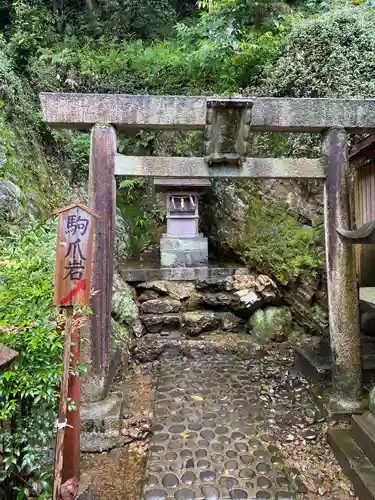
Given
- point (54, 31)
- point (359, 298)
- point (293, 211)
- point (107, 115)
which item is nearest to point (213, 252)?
point (293, 211)

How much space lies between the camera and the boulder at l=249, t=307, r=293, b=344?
6.99m

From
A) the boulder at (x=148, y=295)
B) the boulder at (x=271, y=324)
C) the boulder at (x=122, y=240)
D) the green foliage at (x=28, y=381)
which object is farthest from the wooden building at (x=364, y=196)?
the boulder at (x=122, y=240)

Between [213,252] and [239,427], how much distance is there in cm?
685

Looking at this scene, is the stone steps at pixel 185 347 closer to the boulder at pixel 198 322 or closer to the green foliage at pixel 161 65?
the boulder at pixel 198 322

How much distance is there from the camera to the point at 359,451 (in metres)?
3.53

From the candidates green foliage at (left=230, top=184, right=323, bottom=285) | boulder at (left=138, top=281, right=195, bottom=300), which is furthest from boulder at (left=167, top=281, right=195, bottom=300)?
green foliage at (left=230, top=184, right=323, bottom=285)

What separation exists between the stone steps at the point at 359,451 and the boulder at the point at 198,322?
3.39 meters

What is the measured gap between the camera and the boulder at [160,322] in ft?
22.9

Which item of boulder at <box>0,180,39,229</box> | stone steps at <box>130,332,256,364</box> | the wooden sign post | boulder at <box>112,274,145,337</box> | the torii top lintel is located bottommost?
stone steps at <box>130,332,256,364</box>

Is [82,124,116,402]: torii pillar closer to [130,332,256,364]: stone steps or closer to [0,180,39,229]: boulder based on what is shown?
[0,180,39,229]: boulder

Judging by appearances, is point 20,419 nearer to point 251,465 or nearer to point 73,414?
point 73,414

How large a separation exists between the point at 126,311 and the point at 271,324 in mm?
3187

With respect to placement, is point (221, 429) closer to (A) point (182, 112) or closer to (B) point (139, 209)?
(A) point (182, 112)

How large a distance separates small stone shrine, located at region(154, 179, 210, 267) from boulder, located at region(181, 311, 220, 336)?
82.1 inches
